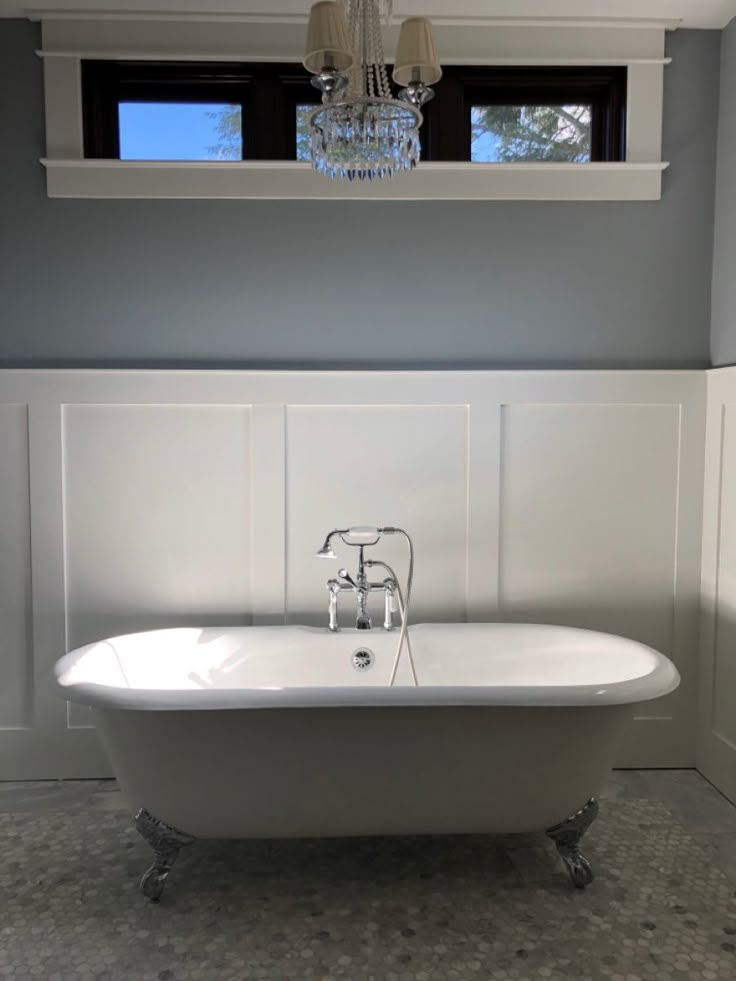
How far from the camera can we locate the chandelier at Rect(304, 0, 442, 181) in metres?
1.53

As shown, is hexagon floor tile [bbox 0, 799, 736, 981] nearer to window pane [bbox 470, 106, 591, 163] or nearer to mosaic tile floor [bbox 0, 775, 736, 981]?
mosaic tile floor [bbox 0, 775, 736, 981]

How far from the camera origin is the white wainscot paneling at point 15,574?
248 centimetres

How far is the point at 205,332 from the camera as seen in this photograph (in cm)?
253

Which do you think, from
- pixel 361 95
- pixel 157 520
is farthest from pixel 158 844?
pixel 361 95

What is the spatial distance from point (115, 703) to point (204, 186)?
1.63 metres

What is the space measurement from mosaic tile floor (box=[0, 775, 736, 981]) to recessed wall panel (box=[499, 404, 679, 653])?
2.12 feet

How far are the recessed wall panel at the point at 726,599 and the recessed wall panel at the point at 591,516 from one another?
159mm

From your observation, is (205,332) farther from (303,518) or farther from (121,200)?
(303,518)

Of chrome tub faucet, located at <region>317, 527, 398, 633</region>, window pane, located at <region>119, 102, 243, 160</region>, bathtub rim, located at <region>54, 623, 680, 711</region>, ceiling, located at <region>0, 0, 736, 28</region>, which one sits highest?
ceiling, located at <region>0, 0, 736, 28</region>

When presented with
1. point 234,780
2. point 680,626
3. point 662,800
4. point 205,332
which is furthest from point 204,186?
point 662,800

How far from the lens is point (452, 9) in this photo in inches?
93.5

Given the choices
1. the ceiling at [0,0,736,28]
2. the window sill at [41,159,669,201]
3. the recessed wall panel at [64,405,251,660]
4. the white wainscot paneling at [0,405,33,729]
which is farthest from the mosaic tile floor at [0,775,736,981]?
the ceiling at [0,0,736,28]

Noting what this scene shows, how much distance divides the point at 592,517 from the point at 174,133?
1.85m

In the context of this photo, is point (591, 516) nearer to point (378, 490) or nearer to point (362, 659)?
point (378, 490)
